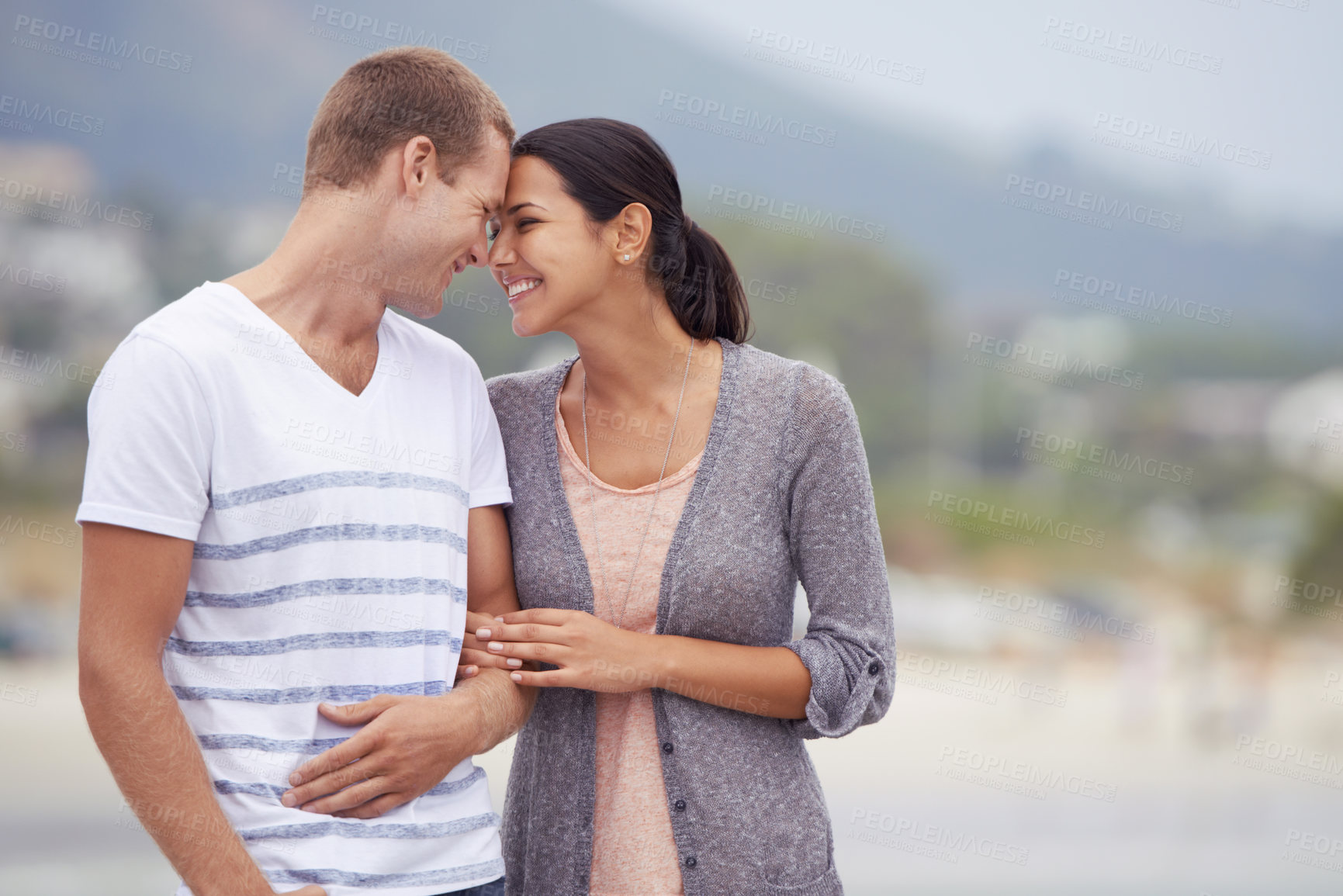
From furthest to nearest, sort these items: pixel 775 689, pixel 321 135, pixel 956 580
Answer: pixel 956 580, pixel 775 689, pixel 321 135

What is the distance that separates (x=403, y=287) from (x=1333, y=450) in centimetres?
1666

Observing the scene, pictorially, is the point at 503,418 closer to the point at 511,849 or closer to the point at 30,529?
the point at 511,849

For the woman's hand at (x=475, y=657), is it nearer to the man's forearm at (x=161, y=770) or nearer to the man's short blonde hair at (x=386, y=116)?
the man's forearm at (x=161, y=770)

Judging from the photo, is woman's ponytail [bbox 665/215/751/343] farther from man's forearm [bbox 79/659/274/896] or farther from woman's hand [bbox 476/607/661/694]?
man's forearm [bbox 79/659/274/896]

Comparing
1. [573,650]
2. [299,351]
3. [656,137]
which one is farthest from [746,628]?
[656,137]

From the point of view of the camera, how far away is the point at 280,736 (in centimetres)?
119

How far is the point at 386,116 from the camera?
1317 mm

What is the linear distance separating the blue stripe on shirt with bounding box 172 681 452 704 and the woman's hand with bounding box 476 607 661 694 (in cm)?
18

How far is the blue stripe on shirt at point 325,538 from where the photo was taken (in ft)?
3.83

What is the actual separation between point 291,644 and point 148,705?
5.9 inches

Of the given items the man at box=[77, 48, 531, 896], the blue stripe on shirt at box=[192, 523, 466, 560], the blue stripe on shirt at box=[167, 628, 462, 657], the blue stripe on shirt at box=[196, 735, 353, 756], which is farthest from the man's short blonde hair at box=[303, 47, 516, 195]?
the blue stripe on shirt at box=[196, 735, 353, 756]

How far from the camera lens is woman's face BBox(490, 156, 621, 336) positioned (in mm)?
1560

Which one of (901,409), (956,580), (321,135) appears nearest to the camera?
(321,135)

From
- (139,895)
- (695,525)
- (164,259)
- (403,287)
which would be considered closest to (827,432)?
(695,525)
